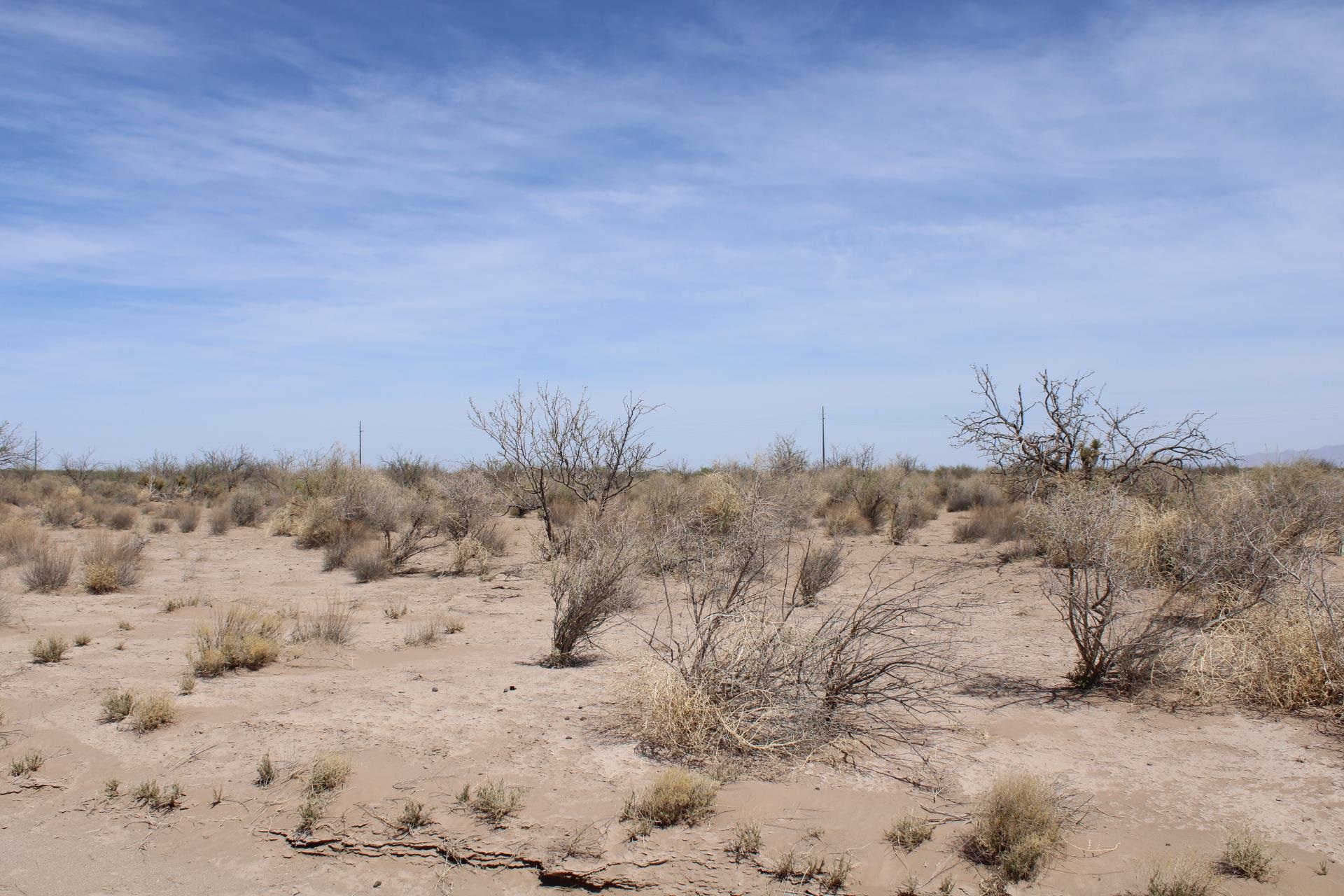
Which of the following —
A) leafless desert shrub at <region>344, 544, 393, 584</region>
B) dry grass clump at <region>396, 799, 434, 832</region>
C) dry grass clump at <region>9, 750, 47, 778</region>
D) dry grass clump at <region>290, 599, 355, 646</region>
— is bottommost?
dry grass clump at <region>396, 799, 434, 832</region>

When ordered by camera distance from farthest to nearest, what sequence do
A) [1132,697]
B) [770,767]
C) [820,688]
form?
[1132,697], [820,688], [770,767]

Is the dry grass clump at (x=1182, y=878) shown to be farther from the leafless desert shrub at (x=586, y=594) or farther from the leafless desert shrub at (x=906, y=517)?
the leafless desert shrub at (x=906, y=517)

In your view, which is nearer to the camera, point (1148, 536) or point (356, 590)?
point (1148, 536)

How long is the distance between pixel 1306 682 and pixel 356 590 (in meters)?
13.5

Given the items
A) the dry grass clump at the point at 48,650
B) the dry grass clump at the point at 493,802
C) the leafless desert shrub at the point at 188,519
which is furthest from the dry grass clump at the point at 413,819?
the leafless desert shrub at the point at 188,519

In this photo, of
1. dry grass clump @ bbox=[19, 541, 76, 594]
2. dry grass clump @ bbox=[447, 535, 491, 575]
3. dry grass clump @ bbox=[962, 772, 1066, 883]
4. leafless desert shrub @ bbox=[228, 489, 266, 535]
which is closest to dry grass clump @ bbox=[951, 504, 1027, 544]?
dry grass clump @ bbox=[447, 535, 491, 575]

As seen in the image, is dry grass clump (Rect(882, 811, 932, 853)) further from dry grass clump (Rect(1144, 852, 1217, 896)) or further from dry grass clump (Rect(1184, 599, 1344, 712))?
dry grass clump (Rect(1184, 599, 1344, 712))

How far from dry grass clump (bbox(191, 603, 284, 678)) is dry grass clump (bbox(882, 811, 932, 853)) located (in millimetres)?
6734

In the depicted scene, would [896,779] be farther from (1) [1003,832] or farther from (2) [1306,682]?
(2) [1306,682]

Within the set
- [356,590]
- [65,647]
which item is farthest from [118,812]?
[356,590]

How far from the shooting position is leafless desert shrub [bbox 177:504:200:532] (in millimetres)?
23984

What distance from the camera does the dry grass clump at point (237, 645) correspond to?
892 cm

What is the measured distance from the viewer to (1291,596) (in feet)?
28.7

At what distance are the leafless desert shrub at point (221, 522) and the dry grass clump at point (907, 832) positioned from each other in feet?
73.2
